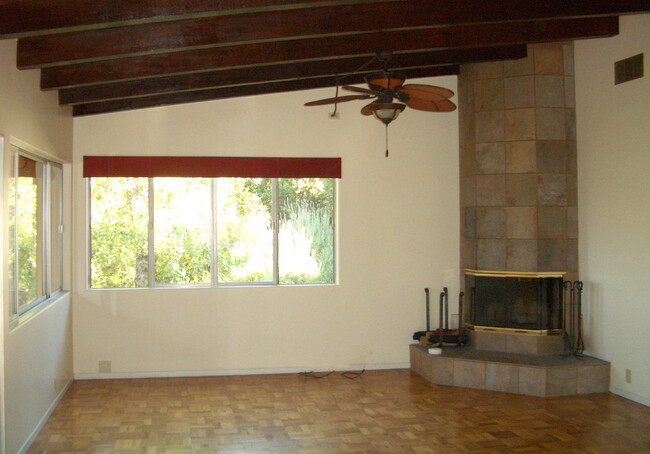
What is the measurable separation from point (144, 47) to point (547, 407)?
4.30 metres

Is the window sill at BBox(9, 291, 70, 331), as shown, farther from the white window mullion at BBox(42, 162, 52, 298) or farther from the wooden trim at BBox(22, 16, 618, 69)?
the wooden trim at BBox(22, 16, 618, 69)

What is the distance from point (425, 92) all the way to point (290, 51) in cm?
142

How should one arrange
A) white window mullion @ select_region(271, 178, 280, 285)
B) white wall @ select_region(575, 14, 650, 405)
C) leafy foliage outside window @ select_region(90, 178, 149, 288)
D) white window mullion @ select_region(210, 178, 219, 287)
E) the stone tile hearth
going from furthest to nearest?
white window mullion @ select_region(271, 178, 280, 285) → white window mullion @ select_region(210, 178, 219, 287) → leafy foliage outside window @ select_region(90, 178, 149, 288) → the stone tile hearth → white wall @ select_region(575, 14, 650, 405)

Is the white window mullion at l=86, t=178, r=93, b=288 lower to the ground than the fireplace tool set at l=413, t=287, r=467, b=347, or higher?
higher

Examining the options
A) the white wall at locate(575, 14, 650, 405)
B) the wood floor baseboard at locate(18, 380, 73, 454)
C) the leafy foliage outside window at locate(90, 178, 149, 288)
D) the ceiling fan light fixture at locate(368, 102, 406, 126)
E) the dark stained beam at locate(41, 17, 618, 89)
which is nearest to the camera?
the ceiling fan light fixture at locate(368, 102, 406, 126)

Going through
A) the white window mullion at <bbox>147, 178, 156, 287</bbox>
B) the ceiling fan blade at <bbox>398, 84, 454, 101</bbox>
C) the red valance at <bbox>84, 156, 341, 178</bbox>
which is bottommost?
the white window mullion at <bbox>147, 178, 156, 287</bbox>

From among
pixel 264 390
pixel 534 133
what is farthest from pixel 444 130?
pixel 264 390

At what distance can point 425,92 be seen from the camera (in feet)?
13.3

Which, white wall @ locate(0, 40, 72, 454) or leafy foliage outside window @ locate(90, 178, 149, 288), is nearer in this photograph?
white wall @ locate(0, 40, 72, 454)

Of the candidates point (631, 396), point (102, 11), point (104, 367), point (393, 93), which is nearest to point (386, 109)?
point (393, 93)

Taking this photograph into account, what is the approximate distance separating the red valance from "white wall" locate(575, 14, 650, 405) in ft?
8.19

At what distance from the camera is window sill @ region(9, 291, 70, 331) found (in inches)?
171

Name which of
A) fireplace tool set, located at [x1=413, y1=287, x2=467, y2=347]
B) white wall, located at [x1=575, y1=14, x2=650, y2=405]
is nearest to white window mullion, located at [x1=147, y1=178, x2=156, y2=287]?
fireplace tool set, located at [x1=413, y1=287, x2=467, y2=347]

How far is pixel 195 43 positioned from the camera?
431 cm
